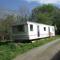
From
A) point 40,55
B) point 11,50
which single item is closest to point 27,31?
point 11,50

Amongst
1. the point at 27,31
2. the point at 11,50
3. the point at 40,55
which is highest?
the point at 27,31

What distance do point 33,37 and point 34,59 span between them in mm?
13196

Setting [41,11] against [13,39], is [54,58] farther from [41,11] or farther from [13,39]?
[41,11]

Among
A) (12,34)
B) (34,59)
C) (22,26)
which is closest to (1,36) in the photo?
(12,34)

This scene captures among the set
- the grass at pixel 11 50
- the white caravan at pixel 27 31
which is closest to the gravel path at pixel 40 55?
the grass at pixel 11 50

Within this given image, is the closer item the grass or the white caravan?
the grass

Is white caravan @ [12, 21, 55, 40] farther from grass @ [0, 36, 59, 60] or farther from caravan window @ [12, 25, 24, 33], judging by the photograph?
grass @ [0, 36, 59, 60]

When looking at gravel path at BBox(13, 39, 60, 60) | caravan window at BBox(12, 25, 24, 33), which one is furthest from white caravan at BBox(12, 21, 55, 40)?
gravel path at BBox(13, 39, 60, 60)

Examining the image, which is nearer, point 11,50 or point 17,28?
point 11,50

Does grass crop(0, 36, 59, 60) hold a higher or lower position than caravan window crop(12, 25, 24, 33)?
lower

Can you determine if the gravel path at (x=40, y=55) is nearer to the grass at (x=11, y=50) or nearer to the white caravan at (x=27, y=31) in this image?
the grass at (x=11, y=50)

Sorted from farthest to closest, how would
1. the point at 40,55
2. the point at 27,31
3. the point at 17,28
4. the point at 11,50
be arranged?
the point at 17,28 → the point at 27,31 → the point at 11,50 → the point at 40,55

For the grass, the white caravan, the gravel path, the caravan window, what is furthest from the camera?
the caravan window

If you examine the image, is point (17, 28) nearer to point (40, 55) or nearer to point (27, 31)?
point (27, 31)
